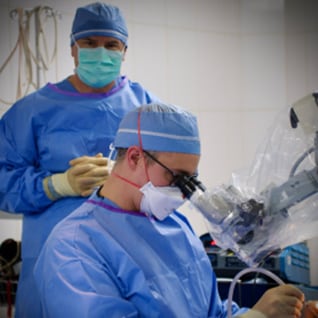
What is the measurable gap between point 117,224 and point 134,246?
0.08m

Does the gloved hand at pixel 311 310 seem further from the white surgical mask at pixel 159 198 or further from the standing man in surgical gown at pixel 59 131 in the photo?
the standing man in surgical gown at pixel 59 131

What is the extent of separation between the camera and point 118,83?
89.9 inches

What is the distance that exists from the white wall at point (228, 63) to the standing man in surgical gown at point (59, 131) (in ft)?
3.37

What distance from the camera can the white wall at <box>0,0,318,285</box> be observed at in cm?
326

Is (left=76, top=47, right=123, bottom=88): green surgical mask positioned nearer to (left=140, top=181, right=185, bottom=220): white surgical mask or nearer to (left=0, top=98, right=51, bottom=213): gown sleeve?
(left=0, top=98, right=51, bottom=213): gown sleeve

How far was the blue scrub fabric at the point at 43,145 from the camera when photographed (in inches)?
81.8

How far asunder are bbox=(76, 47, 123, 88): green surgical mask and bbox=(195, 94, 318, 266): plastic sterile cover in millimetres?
870

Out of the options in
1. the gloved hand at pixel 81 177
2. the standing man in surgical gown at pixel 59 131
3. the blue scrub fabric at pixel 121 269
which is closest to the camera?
the blue scrub fabric at pixel 121 269

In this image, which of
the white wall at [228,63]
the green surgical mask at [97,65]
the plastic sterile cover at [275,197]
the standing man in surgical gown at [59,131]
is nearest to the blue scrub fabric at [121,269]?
the plastic sterile cover at [275,197]

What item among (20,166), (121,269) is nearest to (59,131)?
(20,166)

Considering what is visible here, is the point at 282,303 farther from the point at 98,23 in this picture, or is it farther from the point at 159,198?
the point at 98,23

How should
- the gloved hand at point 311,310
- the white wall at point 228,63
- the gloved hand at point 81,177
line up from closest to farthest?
the gloved hand at point 311,310 < the gloved hand at point 81,177 < the white wall at point 228,63

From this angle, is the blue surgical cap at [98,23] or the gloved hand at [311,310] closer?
the gloved hand at [311,310]

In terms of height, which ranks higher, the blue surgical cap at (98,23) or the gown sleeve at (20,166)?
the blue surgical cap at (98,23)
